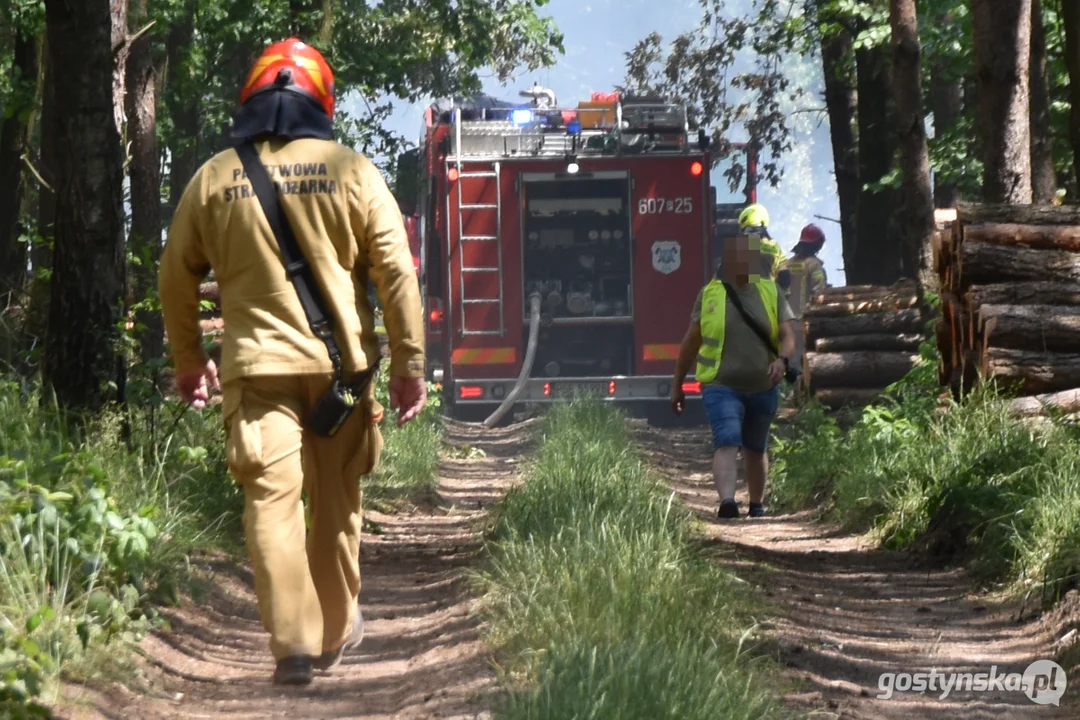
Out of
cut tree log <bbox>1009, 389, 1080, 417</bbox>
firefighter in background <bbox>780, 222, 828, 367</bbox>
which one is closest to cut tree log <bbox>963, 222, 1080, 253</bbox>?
cut tree log <bbox>1009, 389, 1080, 417</bbox>

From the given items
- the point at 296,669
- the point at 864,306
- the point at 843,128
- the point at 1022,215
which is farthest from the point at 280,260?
the point at 843,128

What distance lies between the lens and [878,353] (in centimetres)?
1518

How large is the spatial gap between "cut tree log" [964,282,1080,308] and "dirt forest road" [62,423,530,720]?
11.0 ft

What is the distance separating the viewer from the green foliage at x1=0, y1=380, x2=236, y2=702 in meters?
5.46

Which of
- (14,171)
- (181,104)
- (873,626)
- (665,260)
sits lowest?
(873,626)

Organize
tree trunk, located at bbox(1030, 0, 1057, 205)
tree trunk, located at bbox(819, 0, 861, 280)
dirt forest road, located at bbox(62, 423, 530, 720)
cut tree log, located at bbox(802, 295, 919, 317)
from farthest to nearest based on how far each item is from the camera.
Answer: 1. tree trunk, located at bbox(819, 0, 861, 280)
2. cut tree log, located at bbox(802, 295, 919, 317)
3. tree trunk, located at bbox(1030, 0, 1057, 205)
4. dirt forest road, located at bbox(62, 423, 530, 720)

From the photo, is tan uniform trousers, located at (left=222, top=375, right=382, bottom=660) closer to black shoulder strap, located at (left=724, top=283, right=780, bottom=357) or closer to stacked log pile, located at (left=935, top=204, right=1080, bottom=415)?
black shoulder strap, located at (left=724, top=283, right=780, bottom=357)

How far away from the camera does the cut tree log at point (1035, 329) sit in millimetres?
10180

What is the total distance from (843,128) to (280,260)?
635 inches

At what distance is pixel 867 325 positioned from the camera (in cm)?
1544

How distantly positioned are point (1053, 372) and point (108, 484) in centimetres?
530

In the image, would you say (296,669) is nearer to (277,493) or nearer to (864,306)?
(277,493)

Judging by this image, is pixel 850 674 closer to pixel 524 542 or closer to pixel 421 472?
pixel 524 542

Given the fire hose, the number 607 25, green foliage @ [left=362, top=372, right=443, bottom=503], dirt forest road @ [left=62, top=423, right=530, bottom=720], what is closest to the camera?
dirt forest road @ [left=62, top=423, right=530, bottom=720]
